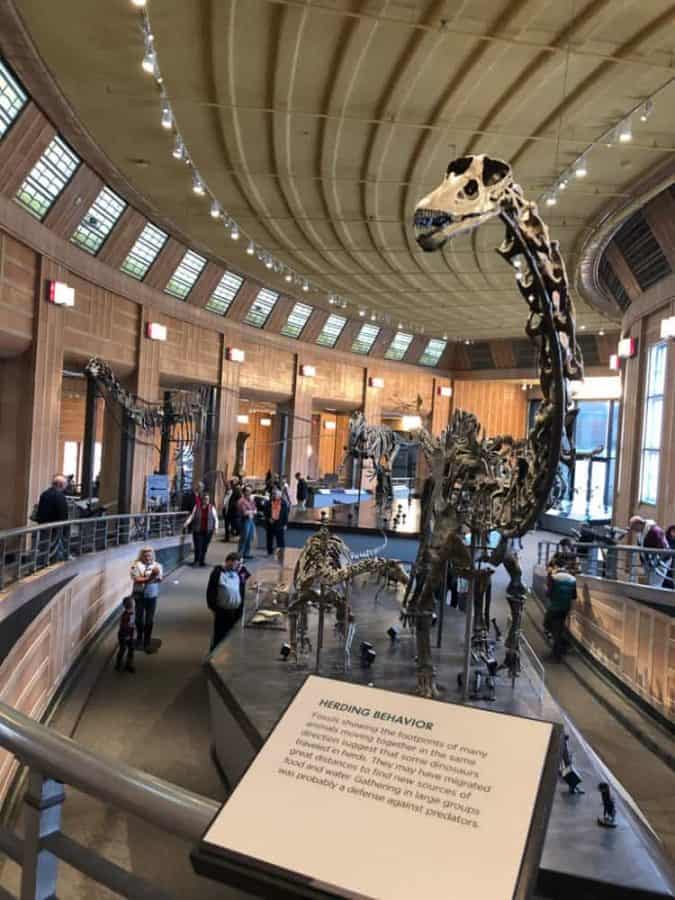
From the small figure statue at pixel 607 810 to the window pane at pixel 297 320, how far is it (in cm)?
1901

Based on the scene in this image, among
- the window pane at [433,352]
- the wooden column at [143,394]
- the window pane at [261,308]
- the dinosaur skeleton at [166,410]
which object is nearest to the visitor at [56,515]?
the dinosaur skeleton at [166,410]

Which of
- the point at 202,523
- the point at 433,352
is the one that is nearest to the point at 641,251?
the point at 202,523

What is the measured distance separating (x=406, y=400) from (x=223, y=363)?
1099 cm

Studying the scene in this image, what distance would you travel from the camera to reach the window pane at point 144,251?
14.6 meters

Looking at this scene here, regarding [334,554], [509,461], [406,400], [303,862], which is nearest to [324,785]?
[303,862]

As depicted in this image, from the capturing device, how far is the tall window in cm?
1359

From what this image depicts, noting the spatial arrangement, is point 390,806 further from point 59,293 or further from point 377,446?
point 377,446

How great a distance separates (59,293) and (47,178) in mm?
1781

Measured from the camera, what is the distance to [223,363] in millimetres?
18812

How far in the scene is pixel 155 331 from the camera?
1552cm

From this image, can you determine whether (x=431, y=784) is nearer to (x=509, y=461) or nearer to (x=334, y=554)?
(x=334, y=554)

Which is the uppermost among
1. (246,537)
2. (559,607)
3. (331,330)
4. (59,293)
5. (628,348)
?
(331,330)

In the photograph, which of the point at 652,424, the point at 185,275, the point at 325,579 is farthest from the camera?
the point at 185,275

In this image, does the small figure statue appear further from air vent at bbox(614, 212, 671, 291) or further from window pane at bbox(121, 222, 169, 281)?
window pane at bbox(121, 222, 169, 281)
